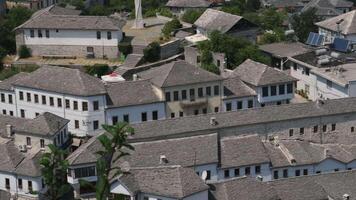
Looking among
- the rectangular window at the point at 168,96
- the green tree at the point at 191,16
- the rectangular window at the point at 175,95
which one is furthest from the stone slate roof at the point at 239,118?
the green tree at the point at 191,16

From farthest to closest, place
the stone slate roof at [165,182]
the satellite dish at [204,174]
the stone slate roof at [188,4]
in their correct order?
the stone slate roof at [188,4], the satellite dish at [204,174], the stone slate roof at [165,182]

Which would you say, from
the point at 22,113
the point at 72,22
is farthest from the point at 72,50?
the point at 22,113

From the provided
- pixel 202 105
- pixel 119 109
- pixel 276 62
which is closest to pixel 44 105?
pixel 119 109

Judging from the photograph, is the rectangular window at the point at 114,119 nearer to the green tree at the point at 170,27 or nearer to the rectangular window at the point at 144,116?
the rectangular window at the point at 144,116

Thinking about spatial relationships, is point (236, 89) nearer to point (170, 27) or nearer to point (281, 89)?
point (281, 89)

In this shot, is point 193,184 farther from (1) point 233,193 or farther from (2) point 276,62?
(2) point 276,62
